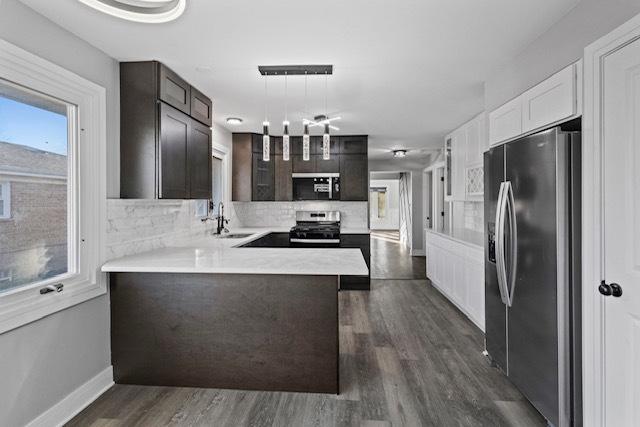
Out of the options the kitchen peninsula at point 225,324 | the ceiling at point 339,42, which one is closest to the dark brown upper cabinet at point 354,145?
the ceiling at point 339,42

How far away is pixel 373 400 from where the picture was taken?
2.24 m

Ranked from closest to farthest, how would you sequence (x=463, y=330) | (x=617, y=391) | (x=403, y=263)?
(x=617, y=391) < (x=463, y=330) < (x=403, y=263)

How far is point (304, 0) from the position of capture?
1.80 metres

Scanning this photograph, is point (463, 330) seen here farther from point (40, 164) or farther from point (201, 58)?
point (40, 164)

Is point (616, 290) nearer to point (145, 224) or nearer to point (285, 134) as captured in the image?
point (285, 134)

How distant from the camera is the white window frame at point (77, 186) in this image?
1.79 metres

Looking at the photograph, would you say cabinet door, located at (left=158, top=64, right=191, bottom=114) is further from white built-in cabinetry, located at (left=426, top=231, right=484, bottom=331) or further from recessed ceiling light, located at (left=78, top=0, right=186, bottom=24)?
white built-in cabinetry, located at (left=426, top=231, right=484, bottom=331)

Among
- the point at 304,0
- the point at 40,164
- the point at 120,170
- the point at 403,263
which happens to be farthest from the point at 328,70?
the point at 403,263

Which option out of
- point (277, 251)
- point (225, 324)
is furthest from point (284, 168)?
point (225, 324)

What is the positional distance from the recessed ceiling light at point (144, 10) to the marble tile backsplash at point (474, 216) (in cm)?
397

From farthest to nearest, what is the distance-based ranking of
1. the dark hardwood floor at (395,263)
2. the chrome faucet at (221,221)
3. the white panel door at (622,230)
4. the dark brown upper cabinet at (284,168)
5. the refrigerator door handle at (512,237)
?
the dark hardwood floor at (395,263), the dark brown upper cabinet at (284,168), the chrome faucet at (221,221), the refrigerator door handle at (512,237), the white panel door at (622,230)

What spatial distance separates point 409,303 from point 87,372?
338 cm

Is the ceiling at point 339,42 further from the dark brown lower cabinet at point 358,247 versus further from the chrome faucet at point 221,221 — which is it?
the dark brown lower cabinet at point 358,247

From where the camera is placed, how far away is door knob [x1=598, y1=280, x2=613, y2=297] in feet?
5.28
